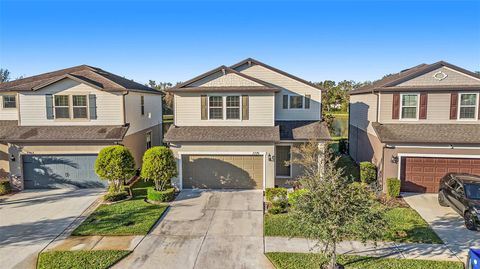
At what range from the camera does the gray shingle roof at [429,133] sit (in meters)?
15.0

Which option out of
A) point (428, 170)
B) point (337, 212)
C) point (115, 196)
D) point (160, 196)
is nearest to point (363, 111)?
point (428, 170)

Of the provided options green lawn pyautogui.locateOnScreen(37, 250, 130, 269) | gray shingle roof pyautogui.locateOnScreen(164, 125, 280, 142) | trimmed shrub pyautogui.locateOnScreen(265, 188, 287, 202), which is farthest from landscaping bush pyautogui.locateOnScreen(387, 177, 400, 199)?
green lawn pyautogui.locateOnScreen(37, 250, 130, 269)

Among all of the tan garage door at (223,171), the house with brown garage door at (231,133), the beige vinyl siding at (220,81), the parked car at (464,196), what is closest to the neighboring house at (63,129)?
the house with brown garage door at (231,133)

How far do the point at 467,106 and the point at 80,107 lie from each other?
66.7ft

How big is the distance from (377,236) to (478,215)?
5.83 metres

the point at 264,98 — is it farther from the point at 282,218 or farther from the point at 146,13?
the point at 146,13

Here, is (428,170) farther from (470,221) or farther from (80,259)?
(80,259)

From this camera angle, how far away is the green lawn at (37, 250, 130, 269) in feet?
28.7

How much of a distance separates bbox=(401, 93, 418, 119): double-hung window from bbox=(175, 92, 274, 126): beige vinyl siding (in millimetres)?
6880

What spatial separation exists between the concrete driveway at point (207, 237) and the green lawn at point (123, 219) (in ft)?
1.68

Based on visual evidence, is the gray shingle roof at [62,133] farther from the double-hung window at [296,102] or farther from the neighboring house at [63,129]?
the double-hung window at [296,102]

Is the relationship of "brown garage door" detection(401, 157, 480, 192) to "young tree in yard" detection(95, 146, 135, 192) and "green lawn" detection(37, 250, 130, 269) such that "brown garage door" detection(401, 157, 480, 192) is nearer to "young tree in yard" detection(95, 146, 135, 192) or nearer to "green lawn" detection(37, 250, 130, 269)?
"green lawn" detection(37, 250, 130, 269)

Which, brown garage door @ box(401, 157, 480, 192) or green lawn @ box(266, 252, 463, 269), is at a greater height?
brown garage door @ box(401, 157, 480, 192)

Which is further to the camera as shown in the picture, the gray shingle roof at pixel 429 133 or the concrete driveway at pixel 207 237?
the gray shingle roof at pixel 429 133
